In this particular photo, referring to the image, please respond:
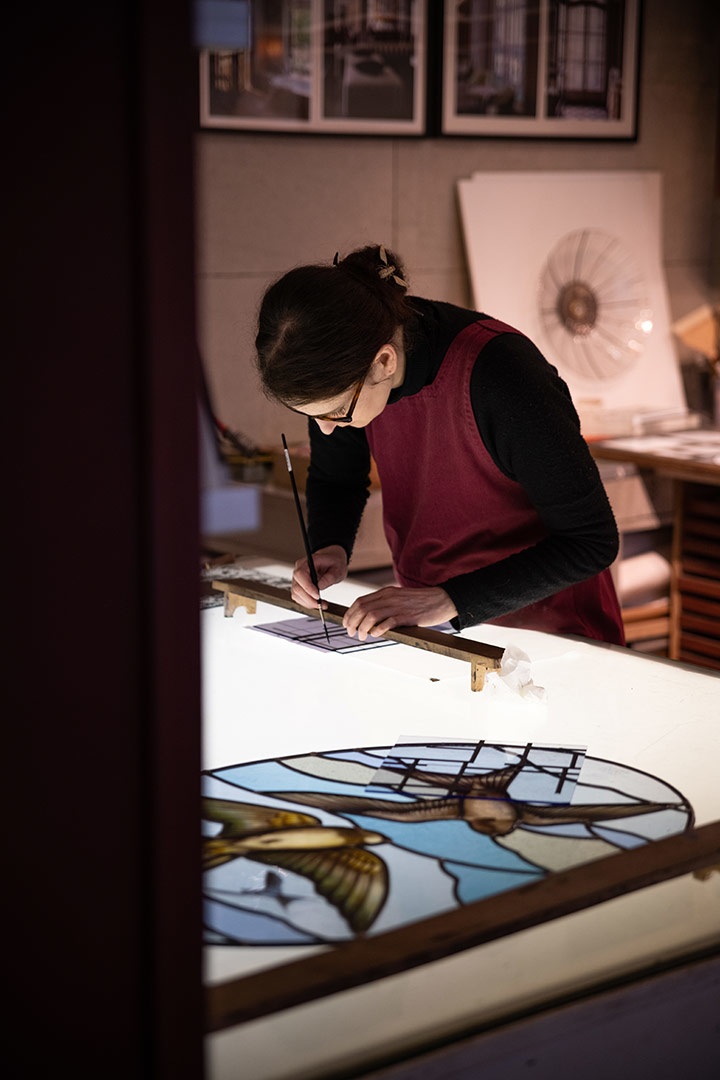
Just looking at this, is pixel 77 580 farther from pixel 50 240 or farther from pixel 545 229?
pixel 545 229

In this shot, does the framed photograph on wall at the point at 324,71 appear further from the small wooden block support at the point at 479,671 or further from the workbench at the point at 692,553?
the small wooden block support at the point at 479,671

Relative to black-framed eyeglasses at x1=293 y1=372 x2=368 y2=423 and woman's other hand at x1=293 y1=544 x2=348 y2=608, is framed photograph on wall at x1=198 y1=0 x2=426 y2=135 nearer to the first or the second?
woman's other hand at x1=293 y1=544 x2=348 y2=608

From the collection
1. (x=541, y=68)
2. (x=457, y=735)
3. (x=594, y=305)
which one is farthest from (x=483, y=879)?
(x=541, y=68)

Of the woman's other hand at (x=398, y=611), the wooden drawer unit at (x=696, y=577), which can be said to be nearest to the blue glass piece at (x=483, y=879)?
the woman's other hand at (x=398, y=611)

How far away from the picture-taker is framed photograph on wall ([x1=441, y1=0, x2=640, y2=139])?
3725 mm

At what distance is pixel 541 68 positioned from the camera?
154 inches

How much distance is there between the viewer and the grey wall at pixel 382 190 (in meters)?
3.48

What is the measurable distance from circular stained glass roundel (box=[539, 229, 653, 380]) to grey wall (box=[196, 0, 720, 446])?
257 mm

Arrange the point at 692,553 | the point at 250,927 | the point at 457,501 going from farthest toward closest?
the point at 692,553 → the point at 457,501 → the point at 250,927

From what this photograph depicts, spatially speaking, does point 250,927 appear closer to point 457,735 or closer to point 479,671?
point 457,735

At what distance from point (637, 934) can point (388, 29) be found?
122 inches

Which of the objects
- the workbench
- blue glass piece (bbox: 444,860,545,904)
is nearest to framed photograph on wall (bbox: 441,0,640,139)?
the workbench

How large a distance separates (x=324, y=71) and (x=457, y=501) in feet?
6.83

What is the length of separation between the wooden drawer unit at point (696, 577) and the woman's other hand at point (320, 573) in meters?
2.07
